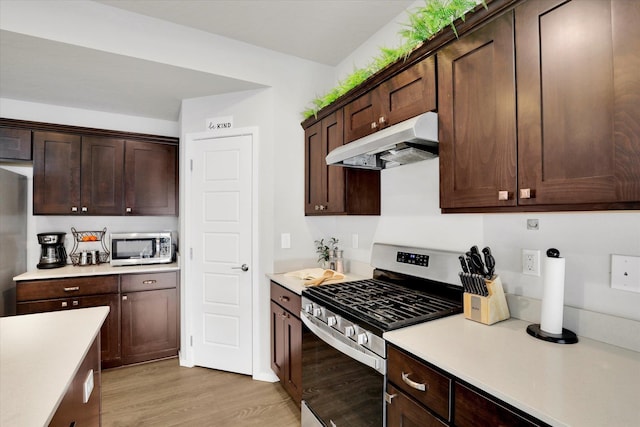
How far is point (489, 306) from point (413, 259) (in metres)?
0.63

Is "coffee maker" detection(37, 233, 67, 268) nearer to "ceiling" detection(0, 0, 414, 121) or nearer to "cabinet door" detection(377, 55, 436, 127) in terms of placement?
"ceiling" detection(0, 0, 414, 121)

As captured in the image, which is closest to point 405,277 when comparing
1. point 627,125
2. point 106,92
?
point 627,125

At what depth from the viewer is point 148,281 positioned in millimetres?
3113

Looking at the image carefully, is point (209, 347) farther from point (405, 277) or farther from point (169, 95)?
point (169, 95)

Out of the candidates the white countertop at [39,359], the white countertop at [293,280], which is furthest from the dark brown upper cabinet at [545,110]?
the white countertop at [39,359]

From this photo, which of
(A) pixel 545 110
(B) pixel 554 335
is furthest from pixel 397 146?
(B) pixel 554 335

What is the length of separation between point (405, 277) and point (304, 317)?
Result: 2.36 feet

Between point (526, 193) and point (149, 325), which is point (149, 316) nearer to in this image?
point (149, 325)

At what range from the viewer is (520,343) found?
3.95 feet

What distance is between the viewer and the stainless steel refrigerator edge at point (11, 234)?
2.66 metres

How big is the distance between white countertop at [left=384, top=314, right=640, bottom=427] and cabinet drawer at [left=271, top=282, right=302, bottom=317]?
3.24ft

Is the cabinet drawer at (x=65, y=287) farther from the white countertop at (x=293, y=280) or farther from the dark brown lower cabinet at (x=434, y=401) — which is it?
the dark brown lower cabinet at (x=434, y=401)

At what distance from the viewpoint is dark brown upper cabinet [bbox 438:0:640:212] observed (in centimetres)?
93

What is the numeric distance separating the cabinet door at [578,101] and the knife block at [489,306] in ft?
1.50
